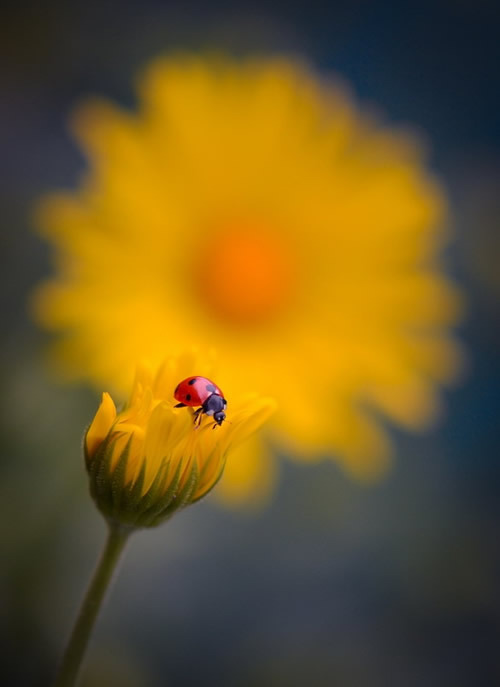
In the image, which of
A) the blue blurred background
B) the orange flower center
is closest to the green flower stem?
the blue blurred background

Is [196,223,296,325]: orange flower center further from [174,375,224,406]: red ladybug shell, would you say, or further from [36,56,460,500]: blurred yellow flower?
[174,375,224,406]: red ladybug shell

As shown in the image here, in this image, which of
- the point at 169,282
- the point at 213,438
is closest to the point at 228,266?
the point at 169,282

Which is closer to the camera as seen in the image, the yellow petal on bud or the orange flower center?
the yellow petal on bud

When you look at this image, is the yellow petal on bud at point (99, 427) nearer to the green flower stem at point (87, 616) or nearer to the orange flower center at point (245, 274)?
the green flower stem at point (87, 616)

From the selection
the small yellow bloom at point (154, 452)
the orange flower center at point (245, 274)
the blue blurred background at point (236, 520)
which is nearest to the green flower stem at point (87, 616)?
the small yellow bloom at point (154, 452)

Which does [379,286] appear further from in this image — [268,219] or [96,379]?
[96,379]

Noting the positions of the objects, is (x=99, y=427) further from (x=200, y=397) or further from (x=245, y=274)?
(x=245, y=274)

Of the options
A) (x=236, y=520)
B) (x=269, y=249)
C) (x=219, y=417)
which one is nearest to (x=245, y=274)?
(x=269, y=249)
